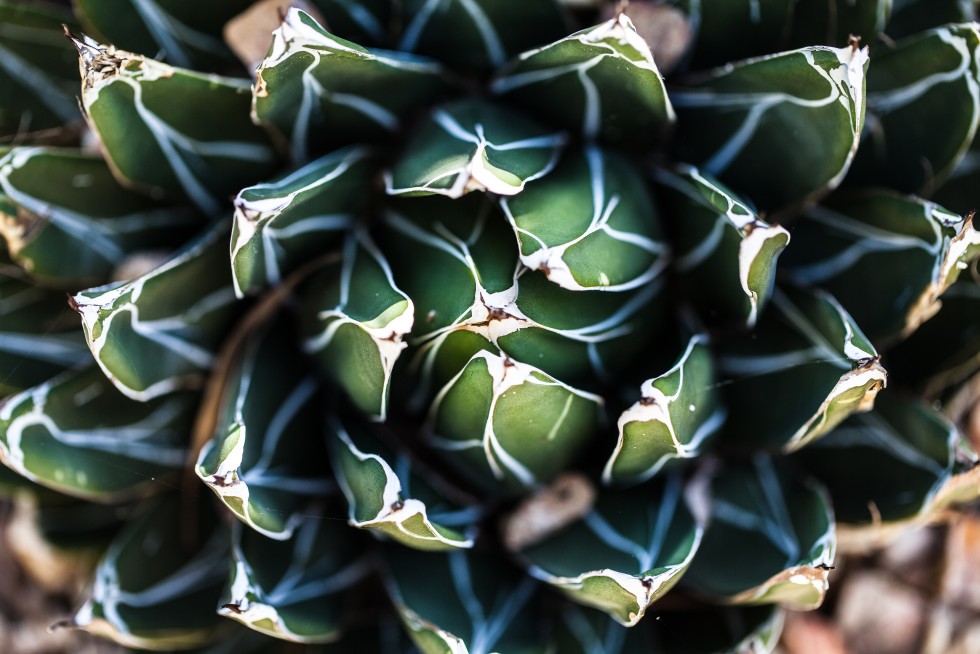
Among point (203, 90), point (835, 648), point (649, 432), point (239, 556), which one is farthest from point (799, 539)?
point (203, 90)

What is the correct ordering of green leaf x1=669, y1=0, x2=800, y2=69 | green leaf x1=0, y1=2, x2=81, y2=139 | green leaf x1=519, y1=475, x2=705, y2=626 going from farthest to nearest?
green leaf x1=0, y1=2, x2=81, y2=139, green leaf x1=669, y1=0, x2=800, y2=69, green leaf x1=519, y1=475, x2=705, y2=626

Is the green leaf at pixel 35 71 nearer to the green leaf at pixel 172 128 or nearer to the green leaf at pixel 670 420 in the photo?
the green leaf at pixel 172 128

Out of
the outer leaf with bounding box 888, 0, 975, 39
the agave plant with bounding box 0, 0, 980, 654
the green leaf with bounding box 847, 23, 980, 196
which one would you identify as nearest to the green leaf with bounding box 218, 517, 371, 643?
the agave plant with bounding box 0, 0, 980, 654

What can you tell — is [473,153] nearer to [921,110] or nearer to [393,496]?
[393,496]

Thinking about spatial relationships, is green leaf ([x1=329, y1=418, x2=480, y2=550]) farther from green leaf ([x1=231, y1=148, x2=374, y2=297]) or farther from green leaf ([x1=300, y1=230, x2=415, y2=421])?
green leaf ([x1=231, y1=148, x2=374, y2=297])

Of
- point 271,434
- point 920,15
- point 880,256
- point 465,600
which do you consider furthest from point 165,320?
point 920,15

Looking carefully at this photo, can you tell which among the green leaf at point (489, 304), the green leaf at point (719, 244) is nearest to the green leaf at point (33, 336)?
the green leaf at point (489, 304)
